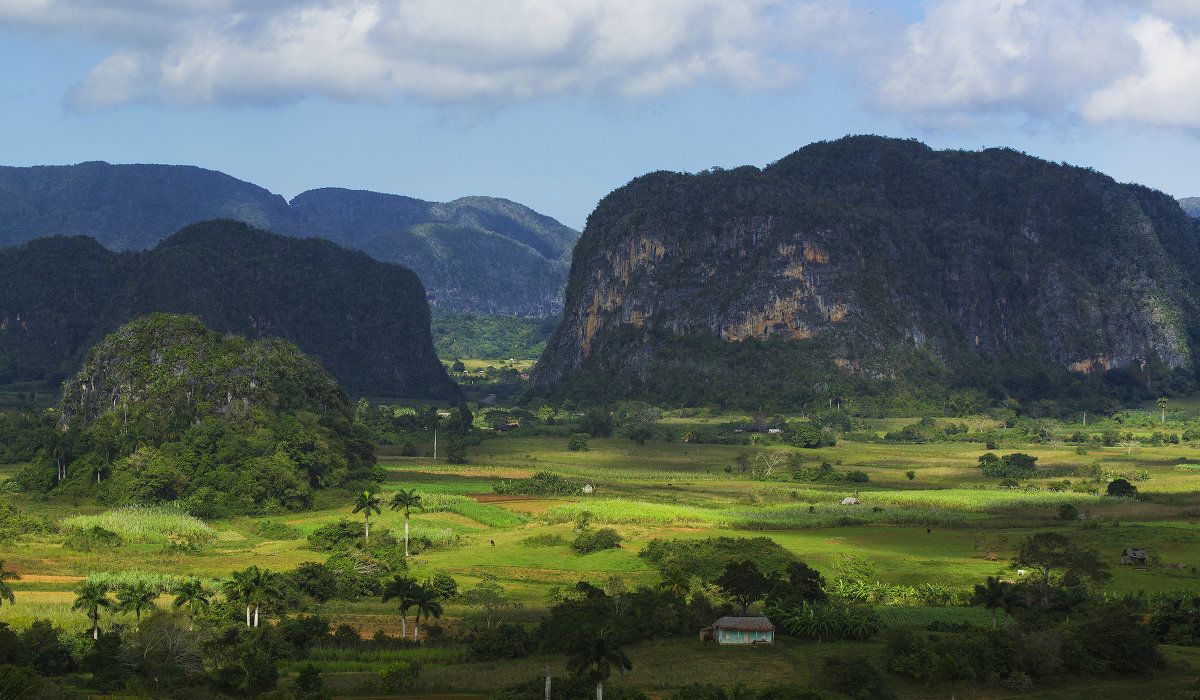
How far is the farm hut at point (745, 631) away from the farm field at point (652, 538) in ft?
2.56

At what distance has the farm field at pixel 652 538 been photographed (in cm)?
3694

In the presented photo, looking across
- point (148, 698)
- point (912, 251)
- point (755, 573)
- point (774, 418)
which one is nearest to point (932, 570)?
point (755, 573)

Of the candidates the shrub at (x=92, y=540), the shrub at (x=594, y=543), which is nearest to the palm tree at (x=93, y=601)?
the shrub at (x=92, y=540)

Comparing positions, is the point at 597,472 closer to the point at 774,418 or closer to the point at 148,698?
the point at 774,418

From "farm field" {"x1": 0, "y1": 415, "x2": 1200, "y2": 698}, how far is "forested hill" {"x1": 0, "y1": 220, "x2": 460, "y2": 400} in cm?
7491

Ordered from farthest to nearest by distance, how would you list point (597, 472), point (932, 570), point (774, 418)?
point (774, 418) < point (597, 472) < point (932, 570)

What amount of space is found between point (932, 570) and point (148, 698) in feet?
108

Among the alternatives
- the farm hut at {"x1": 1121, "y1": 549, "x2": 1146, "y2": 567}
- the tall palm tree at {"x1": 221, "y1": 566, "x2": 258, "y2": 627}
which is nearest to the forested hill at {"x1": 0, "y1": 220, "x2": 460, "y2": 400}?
the tall palm tree at {"x1": 221, "y1": 566, "x2": 258, "y2": 627}

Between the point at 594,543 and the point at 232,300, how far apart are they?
399 feet

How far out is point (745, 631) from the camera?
39.7 metres

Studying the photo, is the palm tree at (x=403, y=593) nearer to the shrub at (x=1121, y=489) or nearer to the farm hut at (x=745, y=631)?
the farm hut at (x=745, y=631)

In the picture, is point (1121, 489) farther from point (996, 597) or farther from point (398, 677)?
point (398, 677)

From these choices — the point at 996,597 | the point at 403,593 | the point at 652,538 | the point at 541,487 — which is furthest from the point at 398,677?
the point at 541,487

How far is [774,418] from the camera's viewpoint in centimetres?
13438
